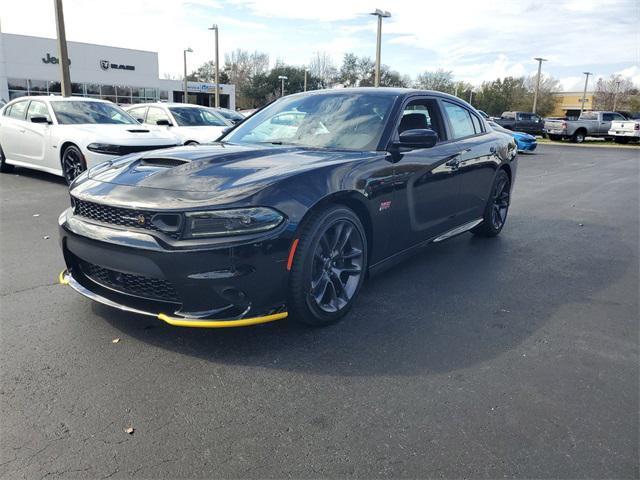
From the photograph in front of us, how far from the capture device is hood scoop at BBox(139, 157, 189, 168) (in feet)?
11.1

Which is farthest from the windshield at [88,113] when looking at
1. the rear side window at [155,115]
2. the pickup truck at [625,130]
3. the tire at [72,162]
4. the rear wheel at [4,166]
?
the pickup truck at [625,130]

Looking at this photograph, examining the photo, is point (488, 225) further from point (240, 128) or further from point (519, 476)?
point (519, 476)

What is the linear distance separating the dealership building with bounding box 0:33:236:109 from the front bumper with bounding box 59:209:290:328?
4231 cm

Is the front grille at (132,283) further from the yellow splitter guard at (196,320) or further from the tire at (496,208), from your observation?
the tire at (496,208)

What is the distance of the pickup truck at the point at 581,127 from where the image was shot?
29.6m

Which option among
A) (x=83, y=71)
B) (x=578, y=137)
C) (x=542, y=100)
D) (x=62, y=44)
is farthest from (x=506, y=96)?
(x=62, y=44)

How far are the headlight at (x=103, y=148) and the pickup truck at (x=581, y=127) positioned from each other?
27.9 metres

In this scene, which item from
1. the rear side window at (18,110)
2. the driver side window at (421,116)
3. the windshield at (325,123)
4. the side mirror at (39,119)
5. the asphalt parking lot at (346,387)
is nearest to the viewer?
the asphalt parking lot at (346,387)

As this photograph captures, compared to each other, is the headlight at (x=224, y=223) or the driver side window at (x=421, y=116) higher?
the driver side window at (x=421, y=116)

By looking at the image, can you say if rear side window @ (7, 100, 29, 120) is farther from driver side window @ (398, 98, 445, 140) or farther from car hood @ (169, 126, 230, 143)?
driver side window @ (398, 98, 445, 140)

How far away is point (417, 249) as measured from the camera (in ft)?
14.4

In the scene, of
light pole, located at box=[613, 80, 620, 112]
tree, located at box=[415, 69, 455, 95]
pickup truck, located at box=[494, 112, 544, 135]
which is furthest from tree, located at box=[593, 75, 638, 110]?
pickup truck, located at box=[494, 112, 544, 135]

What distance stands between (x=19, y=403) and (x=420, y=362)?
210 centimetres

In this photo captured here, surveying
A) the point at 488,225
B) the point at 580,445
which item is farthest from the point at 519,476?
the point at 488,225
